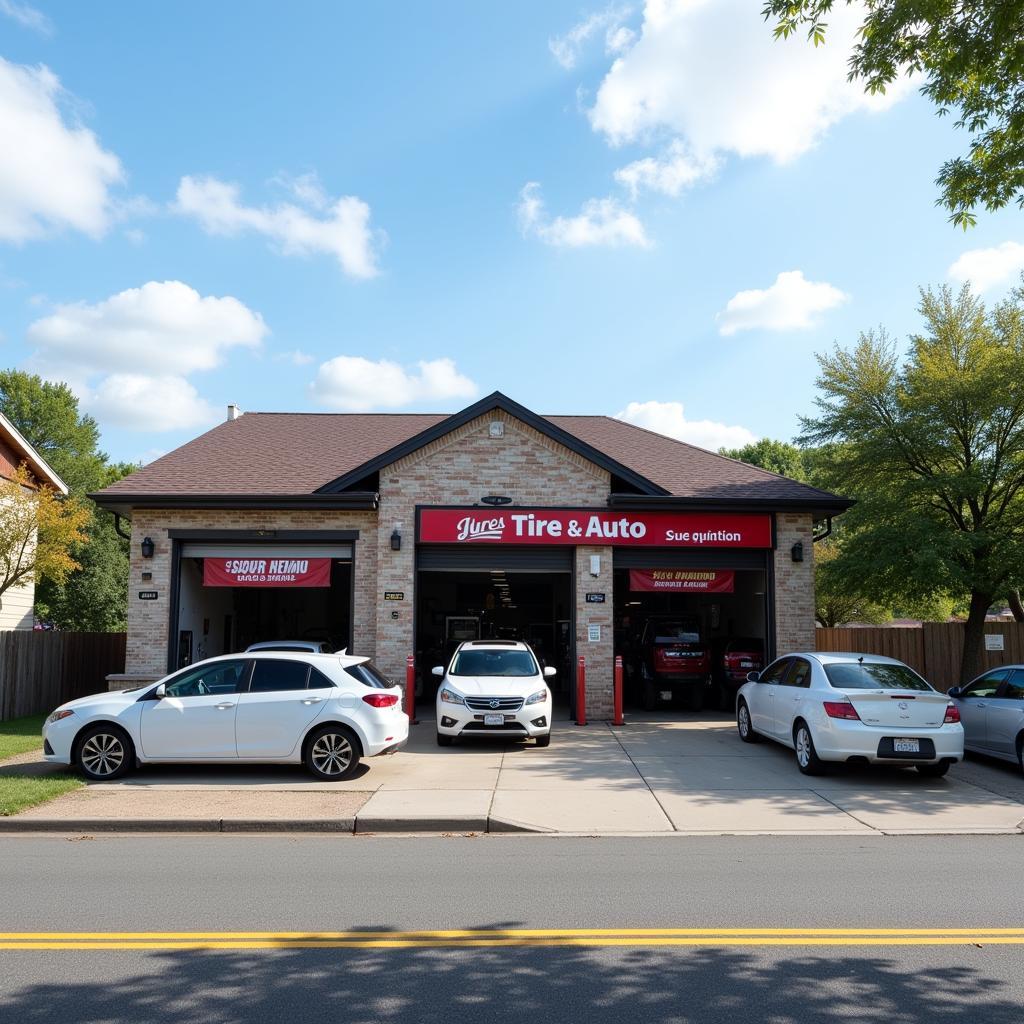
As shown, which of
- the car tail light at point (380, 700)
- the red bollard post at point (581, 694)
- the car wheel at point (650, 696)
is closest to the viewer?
the car tail light at point (380, 700)

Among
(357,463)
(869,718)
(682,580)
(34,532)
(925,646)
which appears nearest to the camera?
(869,718)

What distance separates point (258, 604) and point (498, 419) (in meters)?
11.3

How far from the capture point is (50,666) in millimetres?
19375

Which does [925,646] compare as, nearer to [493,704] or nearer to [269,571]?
[493,704]

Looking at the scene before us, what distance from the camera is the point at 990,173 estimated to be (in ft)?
35.7

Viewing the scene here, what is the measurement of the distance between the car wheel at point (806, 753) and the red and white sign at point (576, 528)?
646 centimetres

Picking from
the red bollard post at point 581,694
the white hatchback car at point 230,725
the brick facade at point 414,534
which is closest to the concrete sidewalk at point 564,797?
the white hatchback car at point 230,725

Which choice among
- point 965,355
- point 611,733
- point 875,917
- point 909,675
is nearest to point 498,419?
point 611,733

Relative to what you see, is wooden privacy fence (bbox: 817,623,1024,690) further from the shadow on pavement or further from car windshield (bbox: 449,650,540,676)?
the shadow on pavement

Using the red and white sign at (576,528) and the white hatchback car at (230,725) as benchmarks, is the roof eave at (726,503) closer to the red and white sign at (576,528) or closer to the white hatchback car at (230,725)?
the red and white sign at (576,528)

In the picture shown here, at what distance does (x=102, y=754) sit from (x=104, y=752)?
3 centimetres

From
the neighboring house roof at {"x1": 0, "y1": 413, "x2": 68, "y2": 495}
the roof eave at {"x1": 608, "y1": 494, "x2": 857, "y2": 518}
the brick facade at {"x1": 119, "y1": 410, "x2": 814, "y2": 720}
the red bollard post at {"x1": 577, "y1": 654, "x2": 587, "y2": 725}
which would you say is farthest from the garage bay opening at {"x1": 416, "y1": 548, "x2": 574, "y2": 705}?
the neighboring house roof at {"x1": 0, "y1": 413, "x2": 68, "y2": 495}

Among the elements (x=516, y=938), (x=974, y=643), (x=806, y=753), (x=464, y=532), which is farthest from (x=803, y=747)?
(x=974, y=643)

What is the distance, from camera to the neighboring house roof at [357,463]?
687 inches
